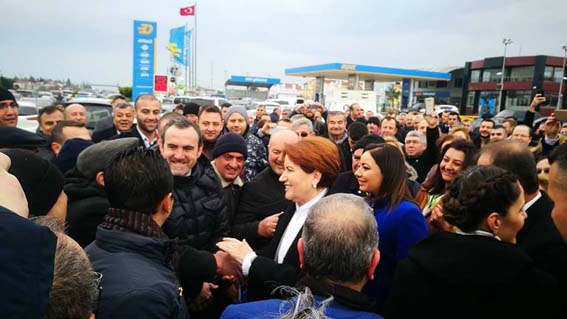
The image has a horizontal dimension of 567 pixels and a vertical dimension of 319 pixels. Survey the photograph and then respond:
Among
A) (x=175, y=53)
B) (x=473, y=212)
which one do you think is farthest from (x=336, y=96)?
(x=473, y=212)

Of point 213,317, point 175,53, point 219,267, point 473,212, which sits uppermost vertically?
point 175,53

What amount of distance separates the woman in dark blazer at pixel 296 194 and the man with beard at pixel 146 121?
10.6ft

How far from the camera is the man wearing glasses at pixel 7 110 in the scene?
5.21 meters

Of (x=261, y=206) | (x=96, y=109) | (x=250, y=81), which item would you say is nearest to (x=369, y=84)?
(x=250, y=81)

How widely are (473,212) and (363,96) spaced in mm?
20297

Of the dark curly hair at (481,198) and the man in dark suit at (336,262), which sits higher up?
the dark curly hair at (481,198)

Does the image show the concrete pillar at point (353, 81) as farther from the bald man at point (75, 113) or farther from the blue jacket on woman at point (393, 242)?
the blue jacket on woman at point (393, 242)

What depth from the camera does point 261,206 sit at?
3254mm

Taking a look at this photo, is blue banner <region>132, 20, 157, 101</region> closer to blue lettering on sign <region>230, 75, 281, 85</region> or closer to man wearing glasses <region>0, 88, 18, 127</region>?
man wearing glasses <region>0, 88, 18, 127</region>

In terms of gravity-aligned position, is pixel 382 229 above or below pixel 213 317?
above

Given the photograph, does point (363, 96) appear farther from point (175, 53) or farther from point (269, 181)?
point (269, 181)

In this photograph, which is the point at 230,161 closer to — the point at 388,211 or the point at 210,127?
the point at 388,211

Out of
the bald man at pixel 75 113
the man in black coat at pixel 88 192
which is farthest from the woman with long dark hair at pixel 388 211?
the bald man at pixel 75 113

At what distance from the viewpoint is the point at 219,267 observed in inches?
91.5
